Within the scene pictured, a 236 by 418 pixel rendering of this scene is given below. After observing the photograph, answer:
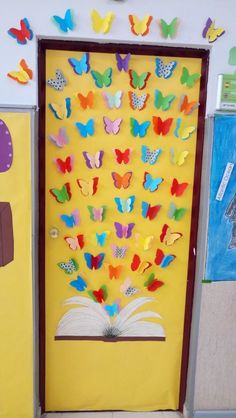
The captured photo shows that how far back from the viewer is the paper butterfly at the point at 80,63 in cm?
183

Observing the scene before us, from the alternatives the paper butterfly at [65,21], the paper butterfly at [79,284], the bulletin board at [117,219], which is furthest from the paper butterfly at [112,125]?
the paper butterfly at [79,284]

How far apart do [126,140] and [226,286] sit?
0.96 m

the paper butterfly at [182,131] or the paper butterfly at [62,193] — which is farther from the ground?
the paper butterfly at [182,131]

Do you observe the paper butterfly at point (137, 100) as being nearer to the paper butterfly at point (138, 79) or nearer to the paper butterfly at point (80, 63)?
the paper butterfly at point (138, 79)

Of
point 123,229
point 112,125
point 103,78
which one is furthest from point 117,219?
point 103,78

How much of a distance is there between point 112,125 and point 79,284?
2.90 ft

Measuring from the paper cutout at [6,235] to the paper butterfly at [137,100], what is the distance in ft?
2.69

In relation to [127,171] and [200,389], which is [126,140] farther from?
[200,389]

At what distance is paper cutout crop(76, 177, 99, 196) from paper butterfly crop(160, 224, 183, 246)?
0.44 meters

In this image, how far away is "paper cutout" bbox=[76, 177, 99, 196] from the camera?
1.94 meters

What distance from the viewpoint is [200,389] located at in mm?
2074

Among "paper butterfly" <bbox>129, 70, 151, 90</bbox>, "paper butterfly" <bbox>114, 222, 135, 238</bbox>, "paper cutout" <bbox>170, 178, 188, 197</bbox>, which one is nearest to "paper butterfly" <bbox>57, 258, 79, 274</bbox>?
"paper butterfly" <bbox>114, 222, 135, 238</bbox>

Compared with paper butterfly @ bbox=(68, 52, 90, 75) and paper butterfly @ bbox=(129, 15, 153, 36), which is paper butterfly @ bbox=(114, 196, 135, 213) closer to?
paper butterfly @ bbox=(68, 52, 90, 75)

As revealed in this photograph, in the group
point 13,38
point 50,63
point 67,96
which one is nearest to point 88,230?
point 67,96
